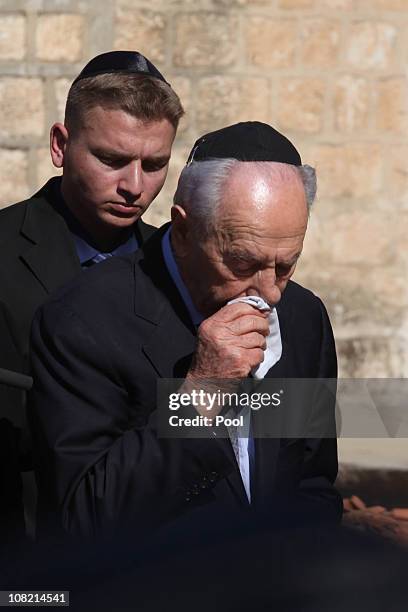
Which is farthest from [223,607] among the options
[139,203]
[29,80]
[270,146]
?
[29,80]

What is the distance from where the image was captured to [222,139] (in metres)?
2.73

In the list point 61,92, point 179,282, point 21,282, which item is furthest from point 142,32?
point 179,282

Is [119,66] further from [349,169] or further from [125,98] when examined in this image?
[349,169]

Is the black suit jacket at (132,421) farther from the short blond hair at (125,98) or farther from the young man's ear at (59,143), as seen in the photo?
the young man's ear at (59,143)

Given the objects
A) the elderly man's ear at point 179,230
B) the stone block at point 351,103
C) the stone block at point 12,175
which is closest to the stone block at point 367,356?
the stone block at point 351,103

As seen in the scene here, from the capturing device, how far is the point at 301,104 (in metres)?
7.85

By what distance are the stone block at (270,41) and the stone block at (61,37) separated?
3.19 ft

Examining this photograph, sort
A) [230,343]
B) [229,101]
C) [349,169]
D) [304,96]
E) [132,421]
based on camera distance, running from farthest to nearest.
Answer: [349,169] → [304,96] → [229,101] → [132,421] → [230,343]

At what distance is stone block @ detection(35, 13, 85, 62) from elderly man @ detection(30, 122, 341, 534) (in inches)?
191

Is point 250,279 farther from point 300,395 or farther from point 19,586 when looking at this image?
point 19,586

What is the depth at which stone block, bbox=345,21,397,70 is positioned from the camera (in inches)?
308

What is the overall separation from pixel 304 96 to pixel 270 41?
374mm

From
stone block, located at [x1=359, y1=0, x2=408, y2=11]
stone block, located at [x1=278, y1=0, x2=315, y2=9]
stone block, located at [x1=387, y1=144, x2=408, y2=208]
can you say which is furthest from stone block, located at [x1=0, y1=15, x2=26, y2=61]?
stone block, located at [x1=387, y1=144, x2=408, y2=208]

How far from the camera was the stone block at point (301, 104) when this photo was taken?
7828mm
